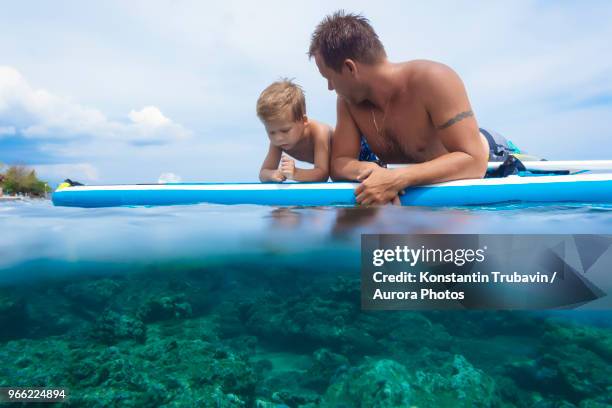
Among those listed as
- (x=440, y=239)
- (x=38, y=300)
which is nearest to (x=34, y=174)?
(x=38, y=300)

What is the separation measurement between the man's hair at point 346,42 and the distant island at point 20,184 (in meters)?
44.4

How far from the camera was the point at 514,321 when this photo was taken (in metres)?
3.85

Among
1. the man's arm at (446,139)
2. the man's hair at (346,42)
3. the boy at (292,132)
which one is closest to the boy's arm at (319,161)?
the boy at (292,132)

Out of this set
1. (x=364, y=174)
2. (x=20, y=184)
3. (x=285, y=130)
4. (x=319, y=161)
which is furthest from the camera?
(x=20, y=184)

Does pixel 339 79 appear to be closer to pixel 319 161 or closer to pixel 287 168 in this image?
pixel 287 168

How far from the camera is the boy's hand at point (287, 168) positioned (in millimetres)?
3951

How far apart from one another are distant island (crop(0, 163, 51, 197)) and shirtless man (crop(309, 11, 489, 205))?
44415 mm

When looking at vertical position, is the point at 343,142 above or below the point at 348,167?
above

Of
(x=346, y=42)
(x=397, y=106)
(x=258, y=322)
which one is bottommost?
(x=258, y=322)

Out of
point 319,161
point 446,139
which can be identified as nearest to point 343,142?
point 319,161

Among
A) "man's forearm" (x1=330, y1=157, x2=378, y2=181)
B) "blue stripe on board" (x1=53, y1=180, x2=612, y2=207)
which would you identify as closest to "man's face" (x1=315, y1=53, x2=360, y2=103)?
"man's forearm" (x1=330, y1=157, x2=378, y2=181)

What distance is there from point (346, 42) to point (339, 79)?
30 cm

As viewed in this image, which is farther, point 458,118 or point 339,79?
point 339,79

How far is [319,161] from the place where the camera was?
4395 millimetres
